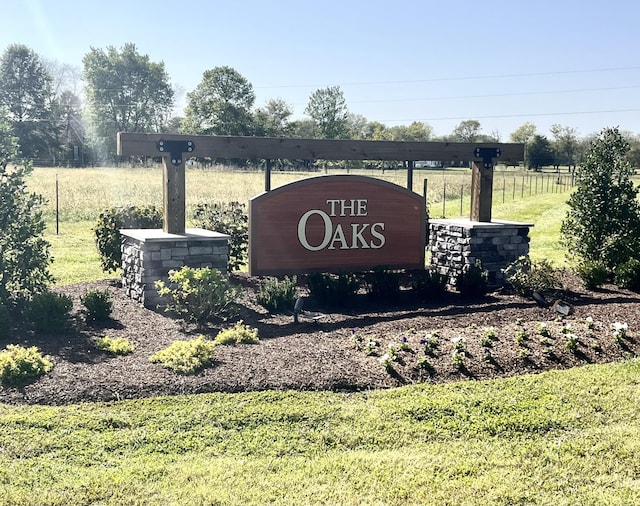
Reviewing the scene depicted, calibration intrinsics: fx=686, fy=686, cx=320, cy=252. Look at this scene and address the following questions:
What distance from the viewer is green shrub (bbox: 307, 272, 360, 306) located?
1011 centimetres

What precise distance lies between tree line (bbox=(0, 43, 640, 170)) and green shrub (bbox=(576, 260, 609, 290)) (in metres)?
53.8

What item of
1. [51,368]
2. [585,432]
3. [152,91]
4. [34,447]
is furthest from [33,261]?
[152,91]

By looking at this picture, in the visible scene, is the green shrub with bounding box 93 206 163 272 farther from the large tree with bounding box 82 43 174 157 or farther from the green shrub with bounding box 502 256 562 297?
the large tree with bounding box 82 43 174 157

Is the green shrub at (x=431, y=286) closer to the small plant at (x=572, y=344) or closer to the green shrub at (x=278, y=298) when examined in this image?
the green shrub at (x=278, y=298)

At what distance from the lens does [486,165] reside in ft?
40.6

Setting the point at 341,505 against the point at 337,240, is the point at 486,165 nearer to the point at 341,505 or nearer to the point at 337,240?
the point at 337,240

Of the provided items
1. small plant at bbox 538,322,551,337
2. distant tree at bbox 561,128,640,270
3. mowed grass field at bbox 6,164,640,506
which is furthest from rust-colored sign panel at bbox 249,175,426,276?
mowed grass field at bbox 6,164,640,506

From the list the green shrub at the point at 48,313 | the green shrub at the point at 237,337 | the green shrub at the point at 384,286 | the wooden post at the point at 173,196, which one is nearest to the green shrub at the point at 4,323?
the green shrub at the point at 48,313

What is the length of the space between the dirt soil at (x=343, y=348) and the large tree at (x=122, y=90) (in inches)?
2475

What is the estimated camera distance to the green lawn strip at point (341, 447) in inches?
173

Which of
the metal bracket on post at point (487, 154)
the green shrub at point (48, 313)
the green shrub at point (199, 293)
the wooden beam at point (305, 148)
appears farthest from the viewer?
the metal bracket on post at point (487, 154)

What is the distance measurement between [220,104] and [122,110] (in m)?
12.2

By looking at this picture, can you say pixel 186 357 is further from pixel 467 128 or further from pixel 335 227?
pixel 467 128

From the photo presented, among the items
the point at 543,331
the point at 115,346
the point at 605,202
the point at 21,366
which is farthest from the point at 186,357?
the point at 605,202
